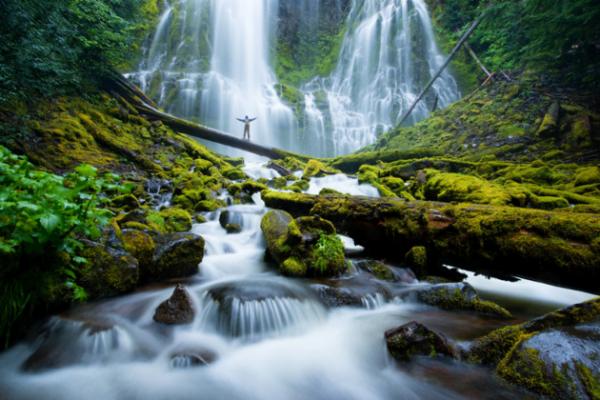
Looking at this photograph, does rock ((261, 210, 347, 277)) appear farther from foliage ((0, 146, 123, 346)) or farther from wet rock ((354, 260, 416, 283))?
foliage ((0, 146, 123, 346))

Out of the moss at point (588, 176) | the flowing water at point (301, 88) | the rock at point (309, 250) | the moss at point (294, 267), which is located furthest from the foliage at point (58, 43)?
the moss at point (588, 176)

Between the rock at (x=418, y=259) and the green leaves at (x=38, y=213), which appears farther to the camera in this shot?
the rock at (x=418, y=259)

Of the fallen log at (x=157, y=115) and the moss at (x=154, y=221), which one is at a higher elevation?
Answer: the fallen log at (x=157, y=115)

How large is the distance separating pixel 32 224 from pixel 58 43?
8.34m

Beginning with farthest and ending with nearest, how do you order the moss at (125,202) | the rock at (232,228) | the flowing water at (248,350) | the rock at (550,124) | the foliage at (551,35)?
1. the rock at (550,124)
2. the foliage at (551,35)
3. the rock at (232,228)
4. the moss at (125,202)
5. the flowing water at (248,350)

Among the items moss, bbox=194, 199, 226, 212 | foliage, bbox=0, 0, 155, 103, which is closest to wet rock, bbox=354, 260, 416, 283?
moss, bbox=194, 199, 226, 212

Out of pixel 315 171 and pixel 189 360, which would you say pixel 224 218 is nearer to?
pixel 189 360

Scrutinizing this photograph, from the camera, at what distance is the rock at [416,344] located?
2.56m

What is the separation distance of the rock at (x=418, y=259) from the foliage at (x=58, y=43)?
27.4 ft

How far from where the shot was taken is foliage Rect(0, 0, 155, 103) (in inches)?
242

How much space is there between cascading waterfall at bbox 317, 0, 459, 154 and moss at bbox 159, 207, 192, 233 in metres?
20.0

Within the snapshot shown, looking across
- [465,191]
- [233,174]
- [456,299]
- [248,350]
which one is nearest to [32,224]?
[248,350]

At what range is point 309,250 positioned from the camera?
439cm

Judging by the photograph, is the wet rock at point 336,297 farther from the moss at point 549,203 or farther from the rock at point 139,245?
the moss at point 549,203
